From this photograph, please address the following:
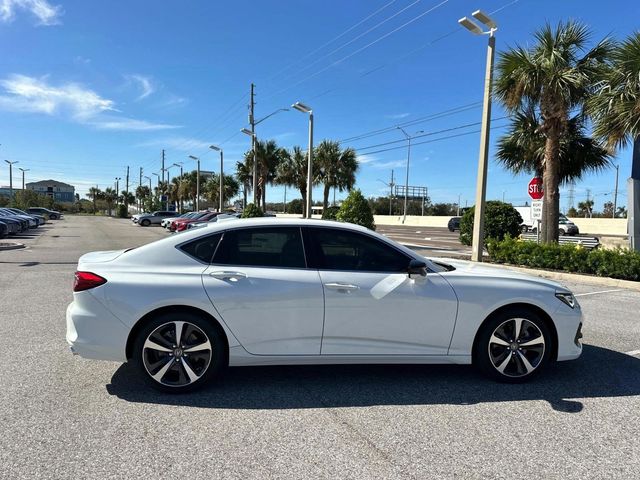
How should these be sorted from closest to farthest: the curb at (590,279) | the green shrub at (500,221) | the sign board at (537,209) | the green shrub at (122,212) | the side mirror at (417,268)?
the side mirror at (417,268) → the curb at (590,279) → the sign board at (537,209) → the green shrub at (500,221) → the green shrub at (122,212)

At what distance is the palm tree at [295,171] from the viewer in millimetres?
39594

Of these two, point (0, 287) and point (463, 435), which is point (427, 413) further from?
point (0, 287)

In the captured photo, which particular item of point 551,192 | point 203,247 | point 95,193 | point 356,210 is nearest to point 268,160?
point 356,210

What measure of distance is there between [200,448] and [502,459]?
1.95 metres

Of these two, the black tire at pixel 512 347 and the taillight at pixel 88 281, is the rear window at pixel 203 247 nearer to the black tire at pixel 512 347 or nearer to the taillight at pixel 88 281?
the taillight at pixel 88 281

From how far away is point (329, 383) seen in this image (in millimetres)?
4316

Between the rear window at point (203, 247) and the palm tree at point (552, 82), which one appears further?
the palm tree at point (552, 82)

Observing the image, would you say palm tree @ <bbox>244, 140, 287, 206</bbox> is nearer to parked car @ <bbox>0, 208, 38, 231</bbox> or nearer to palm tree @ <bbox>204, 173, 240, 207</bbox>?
parked car @ <bbox>0, 208, 38, 231</bbox>

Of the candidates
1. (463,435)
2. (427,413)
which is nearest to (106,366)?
(427,413)

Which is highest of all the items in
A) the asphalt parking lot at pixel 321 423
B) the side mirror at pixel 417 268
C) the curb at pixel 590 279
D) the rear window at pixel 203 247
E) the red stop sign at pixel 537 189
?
the red stop sign at pixel 537 189

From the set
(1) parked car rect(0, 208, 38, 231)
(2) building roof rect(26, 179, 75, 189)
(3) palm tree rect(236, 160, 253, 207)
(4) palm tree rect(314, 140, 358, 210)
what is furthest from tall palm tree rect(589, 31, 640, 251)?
(2) building roof rect(26, 179, 75, 189)

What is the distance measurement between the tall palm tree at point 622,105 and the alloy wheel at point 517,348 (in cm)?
997

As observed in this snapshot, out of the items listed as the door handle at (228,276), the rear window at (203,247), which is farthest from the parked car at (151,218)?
the door handle at (228,276)

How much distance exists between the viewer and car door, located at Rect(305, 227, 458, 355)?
4004 millimetres
